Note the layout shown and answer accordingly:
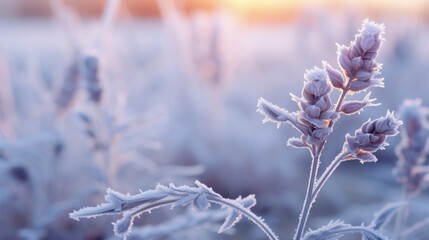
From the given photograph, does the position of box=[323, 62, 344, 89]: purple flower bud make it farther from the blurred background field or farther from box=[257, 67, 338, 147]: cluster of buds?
the blurred background field

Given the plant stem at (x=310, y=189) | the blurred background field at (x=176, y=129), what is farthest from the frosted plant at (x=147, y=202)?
the blurred background field at (x=176, y=129)

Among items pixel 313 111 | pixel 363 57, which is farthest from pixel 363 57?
pixel 313 111

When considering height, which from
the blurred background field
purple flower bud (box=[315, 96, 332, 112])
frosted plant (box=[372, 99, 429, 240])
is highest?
the blurred background field

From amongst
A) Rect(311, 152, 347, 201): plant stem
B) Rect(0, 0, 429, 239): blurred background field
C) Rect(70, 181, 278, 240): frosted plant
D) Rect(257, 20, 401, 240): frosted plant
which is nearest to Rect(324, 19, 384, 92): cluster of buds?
Rect(257, 20, 401, 240): frosted plant

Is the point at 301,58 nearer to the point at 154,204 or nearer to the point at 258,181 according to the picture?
the point at 258,181

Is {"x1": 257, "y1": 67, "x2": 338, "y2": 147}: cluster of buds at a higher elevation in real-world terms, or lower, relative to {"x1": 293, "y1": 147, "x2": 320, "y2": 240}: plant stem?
higher

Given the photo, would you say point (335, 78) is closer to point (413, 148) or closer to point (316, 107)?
point (316, 107)
